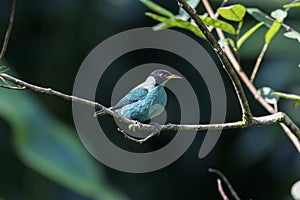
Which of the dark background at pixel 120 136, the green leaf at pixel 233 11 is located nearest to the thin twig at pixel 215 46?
the green leaf at pixel 233 11

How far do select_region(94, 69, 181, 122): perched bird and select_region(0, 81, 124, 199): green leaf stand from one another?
26.5 inches

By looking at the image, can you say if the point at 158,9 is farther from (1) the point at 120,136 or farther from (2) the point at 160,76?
(1) the point at 120,136

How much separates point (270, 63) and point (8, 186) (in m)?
1.52

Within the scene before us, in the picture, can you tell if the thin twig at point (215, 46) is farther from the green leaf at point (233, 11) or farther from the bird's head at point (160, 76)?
→ the bird's head at point (160, 76)

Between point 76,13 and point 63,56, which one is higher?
point 76,13

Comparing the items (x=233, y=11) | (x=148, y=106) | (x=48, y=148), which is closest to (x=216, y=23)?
(x=233, y=11)

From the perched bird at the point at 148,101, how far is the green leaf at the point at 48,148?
67 cm

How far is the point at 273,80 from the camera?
2.80 m

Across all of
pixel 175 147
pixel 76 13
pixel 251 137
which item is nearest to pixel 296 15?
pixel 251 137

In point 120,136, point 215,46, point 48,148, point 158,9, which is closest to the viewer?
point 215,46

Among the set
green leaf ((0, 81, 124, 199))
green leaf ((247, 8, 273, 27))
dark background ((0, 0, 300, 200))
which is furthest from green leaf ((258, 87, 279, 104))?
dark background ((0, 0, 300, 200))

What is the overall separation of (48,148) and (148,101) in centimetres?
84

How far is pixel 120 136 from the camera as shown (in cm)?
316

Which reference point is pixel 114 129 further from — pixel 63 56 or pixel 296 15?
pixel 296 15
